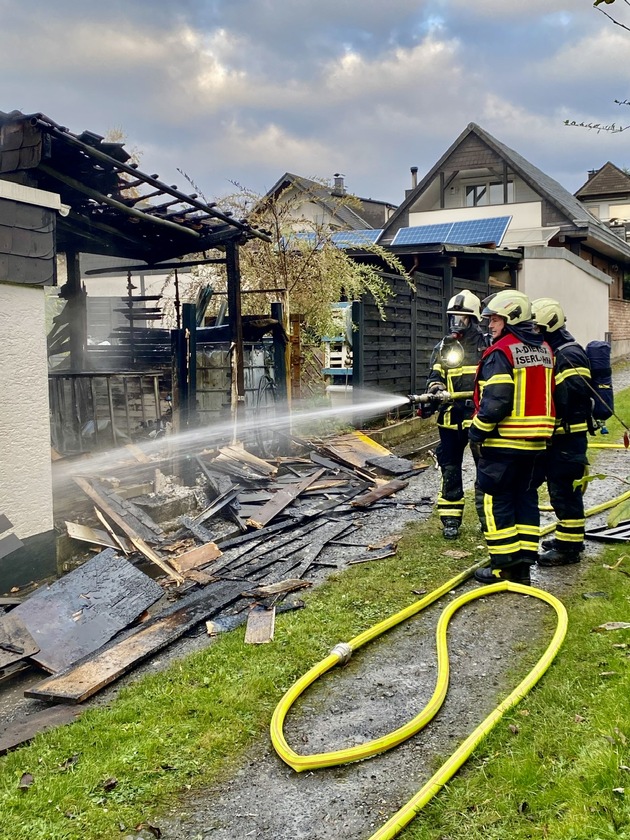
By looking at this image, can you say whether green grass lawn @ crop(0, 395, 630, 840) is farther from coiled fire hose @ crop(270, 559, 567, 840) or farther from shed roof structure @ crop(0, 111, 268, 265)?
shed roof structure @ crop(0, 111, 268, 265)

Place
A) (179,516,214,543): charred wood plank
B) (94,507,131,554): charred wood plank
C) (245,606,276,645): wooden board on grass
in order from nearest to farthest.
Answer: (245,606,276,645): wooden board on grass < (94,507,131,554): charred wood plank < (179,516,214,543): charred wood plank

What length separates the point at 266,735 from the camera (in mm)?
3037

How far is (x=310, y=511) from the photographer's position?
7047mm

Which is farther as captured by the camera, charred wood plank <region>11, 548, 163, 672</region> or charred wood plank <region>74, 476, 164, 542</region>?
charred wood plank <region>74, 476, 164, 542</region>

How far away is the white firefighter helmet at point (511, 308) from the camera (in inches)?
183

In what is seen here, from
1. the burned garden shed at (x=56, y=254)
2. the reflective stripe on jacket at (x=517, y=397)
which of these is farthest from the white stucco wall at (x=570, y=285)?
the reflective stripe on jacket at (x=517, y=397)

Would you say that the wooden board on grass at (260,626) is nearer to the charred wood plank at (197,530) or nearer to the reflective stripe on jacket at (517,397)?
the charred wood plank at (197,530)

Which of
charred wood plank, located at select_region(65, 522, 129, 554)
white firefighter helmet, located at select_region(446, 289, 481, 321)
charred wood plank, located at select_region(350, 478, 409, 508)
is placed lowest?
charred wood plank, located at select_region(350, 478, 409, 508)

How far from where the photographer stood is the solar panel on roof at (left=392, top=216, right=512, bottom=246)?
686 inches

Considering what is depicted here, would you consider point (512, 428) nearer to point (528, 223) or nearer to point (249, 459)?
point (249, 459)

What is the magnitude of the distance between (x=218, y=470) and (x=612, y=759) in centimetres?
612

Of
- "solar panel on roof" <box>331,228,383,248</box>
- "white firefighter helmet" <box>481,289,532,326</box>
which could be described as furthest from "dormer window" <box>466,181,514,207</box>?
"white firefighter helmet" <box>481,289,532,326</box>

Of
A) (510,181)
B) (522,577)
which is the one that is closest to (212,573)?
(522,577)

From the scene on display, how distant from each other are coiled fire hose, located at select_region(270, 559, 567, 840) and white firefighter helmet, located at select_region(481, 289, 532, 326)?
1864 millimetres
